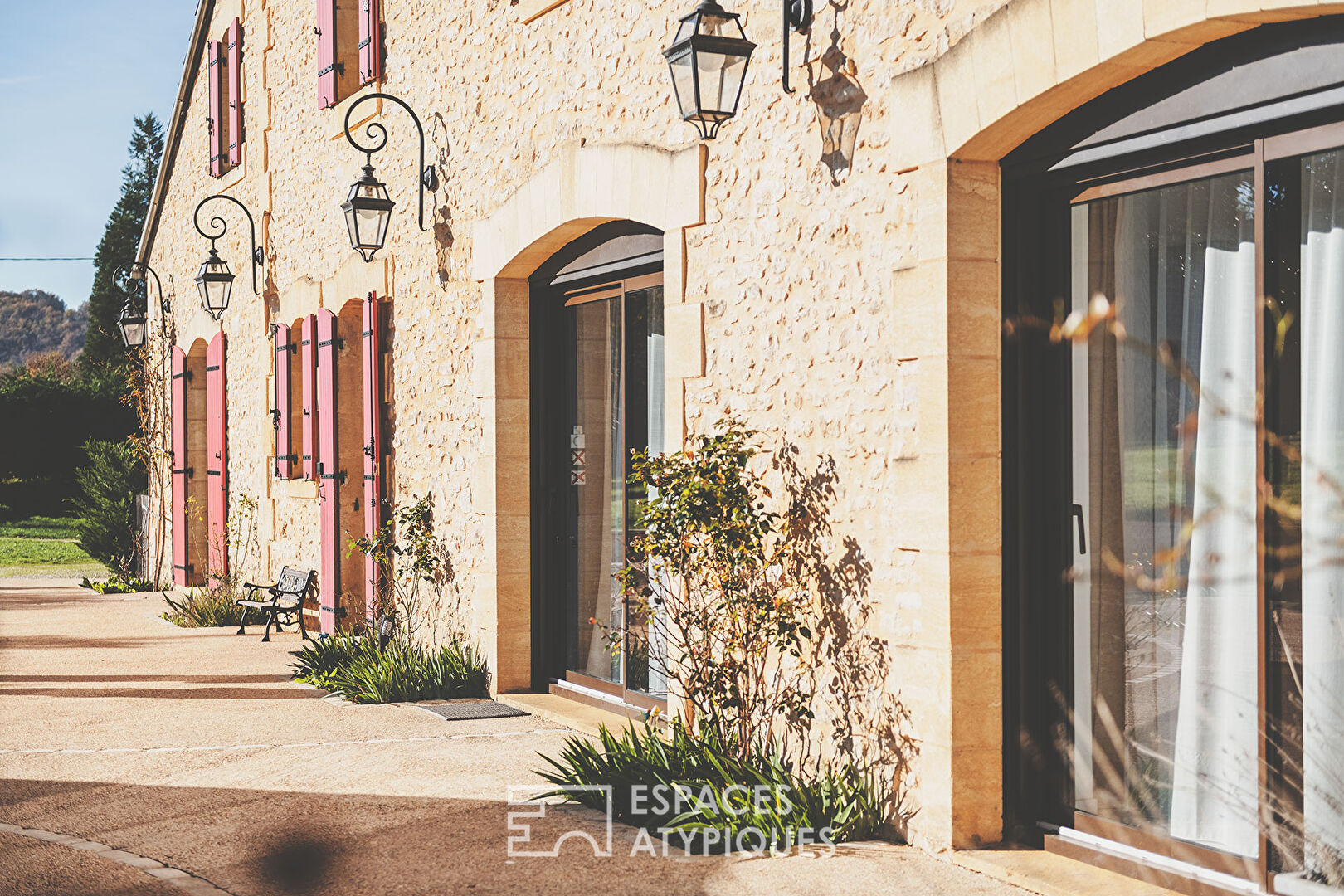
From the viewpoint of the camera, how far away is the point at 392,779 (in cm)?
561

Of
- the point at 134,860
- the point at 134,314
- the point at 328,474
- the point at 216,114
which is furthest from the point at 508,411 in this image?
the point at 134,314

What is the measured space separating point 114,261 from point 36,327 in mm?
41357

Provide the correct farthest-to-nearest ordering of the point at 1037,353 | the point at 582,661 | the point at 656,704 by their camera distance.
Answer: the point at 582,661, the point at 656,704, the point at 1037,353

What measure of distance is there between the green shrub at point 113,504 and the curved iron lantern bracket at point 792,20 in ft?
43.1

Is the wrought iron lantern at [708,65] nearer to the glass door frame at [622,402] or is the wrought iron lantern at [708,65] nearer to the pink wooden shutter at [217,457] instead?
the glass door frame at [622,402]

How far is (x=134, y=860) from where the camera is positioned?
14.6 ft

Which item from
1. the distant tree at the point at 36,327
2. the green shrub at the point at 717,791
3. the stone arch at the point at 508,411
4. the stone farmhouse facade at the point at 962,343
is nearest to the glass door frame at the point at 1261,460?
the stone farmhouse facade at the point at 962,343

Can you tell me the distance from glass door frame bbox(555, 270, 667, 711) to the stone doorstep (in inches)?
90.7

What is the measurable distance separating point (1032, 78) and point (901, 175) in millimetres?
651

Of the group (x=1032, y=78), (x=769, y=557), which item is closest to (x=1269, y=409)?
(x=1032, y=78)

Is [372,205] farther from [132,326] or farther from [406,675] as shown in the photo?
[132,326]

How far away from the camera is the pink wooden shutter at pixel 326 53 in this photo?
9.89 metres

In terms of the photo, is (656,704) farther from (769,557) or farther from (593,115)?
(593,115)

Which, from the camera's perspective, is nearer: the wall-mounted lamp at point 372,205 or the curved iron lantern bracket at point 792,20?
the curved iron lantern bracket at point 792,20
